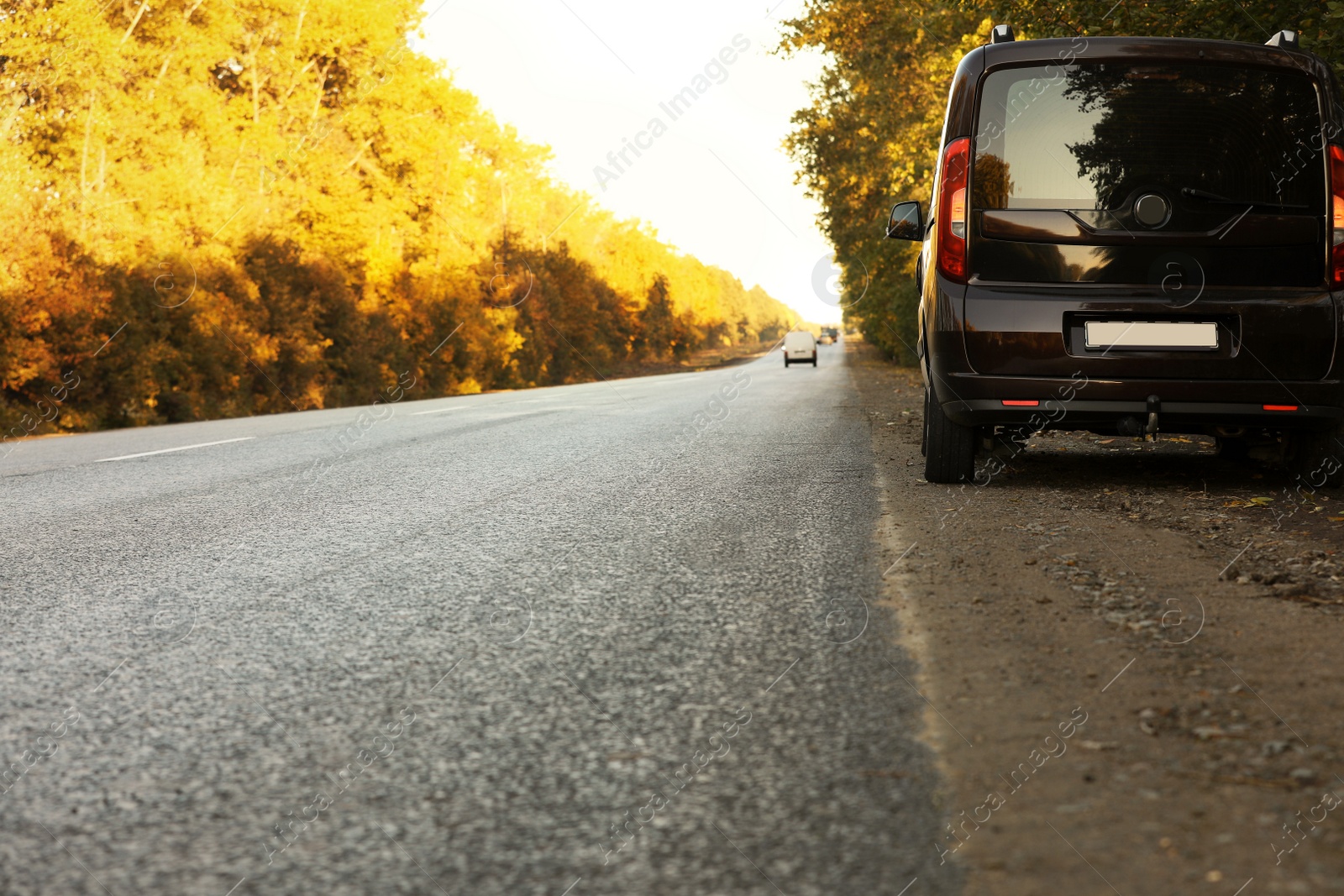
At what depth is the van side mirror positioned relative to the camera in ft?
23.6

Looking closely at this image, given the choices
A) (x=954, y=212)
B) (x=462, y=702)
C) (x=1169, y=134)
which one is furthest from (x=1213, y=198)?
(x=462, y=702)

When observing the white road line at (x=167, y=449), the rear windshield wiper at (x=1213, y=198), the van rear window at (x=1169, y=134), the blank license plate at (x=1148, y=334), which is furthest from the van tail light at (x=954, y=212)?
the white road line at (x=167, y=449)

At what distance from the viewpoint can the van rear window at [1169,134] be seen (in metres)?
5.70

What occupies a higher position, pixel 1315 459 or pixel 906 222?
pixel 906 222

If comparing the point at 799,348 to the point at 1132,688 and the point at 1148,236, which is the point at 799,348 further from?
the point at 1132,688

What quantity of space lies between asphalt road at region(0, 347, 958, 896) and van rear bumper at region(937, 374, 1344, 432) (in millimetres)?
815

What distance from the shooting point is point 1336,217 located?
5738 mm

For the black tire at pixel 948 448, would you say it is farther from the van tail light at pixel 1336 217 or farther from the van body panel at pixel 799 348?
the van body panel at pixel 799 348

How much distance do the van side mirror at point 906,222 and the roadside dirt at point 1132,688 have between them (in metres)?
2.19

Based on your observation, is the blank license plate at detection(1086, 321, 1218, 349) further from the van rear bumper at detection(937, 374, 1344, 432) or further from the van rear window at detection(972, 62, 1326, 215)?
the van rear window at detection(972, 62, 1326, 215)

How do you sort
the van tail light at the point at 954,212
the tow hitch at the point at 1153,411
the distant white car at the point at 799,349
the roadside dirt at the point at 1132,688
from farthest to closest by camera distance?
the distant white car at the point at 799,349
the van tail light at the point at 954,212
the tow hitch at the point at 1153,411
the roadside dirt at the point at 1132,688

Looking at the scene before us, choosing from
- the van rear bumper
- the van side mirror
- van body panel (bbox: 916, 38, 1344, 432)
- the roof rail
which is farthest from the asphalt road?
the roof rail

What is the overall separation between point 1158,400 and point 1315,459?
45.4 inches

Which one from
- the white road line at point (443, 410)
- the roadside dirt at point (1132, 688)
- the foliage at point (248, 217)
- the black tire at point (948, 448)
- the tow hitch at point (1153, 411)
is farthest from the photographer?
the foliage at point (248, 217)
